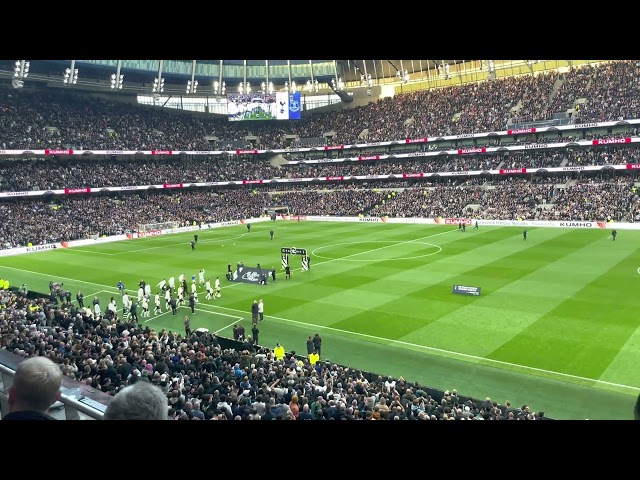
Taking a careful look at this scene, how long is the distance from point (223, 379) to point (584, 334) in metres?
15.4

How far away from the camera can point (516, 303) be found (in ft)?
84.2

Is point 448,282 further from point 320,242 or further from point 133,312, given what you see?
point 320,242

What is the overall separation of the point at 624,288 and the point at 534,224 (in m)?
29.7

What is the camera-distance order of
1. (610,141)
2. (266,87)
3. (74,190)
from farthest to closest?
1. (266,87)
2. (74,190)
3. (610,141)

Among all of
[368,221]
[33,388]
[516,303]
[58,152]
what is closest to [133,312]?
[516,303]

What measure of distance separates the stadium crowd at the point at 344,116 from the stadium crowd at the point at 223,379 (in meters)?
55.0

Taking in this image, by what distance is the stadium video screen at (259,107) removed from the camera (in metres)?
81.7

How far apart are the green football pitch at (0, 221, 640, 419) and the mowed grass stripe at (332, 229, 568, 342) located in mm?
101

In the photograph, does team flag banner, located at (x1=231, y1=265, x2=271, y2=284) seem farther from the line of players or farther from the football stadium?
the line of players

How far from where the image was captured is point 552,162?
215 ft

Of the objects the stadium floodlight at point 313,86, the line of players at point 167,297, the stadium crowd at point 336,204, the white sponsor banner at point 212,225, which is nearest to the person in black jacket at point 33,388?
the line of players at point 167,297
